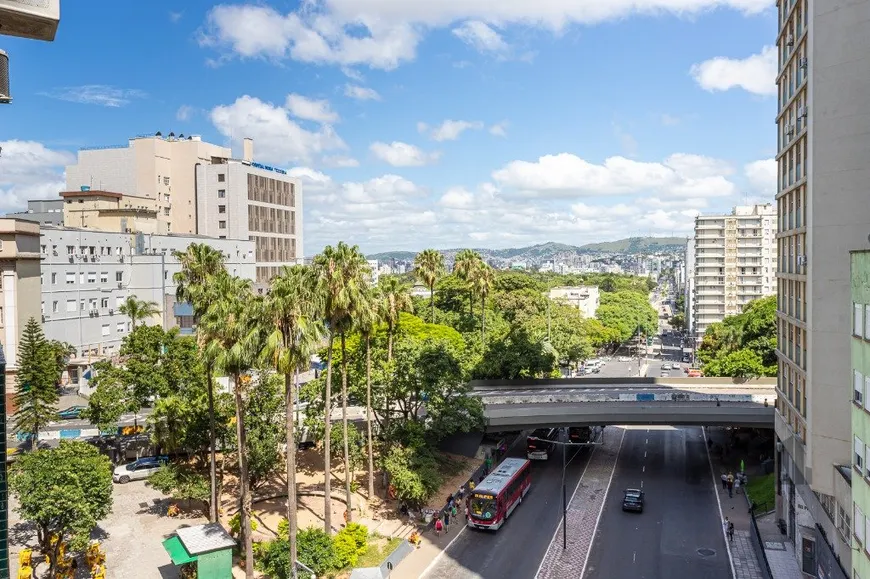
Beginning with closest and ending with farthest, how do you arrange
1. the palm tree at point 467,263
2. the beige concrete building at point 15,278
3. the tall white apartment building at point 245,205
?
1. the beige concrete building at point 15,278
2. the palm tree at point 467,263
3. the tall white apartment building at point 245,205

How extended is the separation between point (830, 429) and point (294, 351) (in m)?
25.0

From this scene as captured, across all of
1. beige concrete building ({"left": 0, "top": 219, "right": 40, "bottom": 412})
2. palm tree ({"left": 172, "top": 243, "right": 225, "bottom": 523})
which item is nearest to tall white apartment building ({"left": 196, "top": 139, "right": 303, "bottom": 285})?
beige concrete building ({"left": 0, "top": 219, "right": 40, "bottom": 412})

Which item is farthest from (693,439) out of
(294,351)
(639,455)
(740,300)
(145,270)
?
(740,300)

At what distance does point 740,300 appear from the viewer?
483ft

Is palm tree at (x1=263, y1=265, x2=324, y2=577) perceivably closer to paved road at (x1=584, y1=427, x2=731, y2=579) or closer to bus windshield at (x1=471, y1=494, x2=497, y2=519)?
bus windshield at (x1=471, y1=494, x2=497, y2=519)

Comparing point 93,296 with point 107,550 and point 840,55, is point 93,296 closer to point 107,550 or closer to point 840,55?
point 107,550

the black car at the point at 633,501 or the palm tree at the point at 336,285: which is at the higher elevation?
the palm tree at the point at 336,285

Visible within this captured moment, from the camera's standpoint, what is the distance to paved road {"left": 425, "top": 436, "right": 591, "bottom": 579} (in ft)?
124

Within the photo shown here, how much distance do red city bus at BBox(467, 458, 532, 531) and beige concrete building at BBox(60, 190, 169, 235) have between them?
6850 centimetres

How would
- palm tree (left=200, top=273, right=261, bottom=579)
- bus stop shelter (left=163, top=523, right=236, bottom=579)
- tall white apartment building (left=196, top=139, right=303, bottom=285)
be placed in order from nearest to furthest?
1. palm tree (left=200, top=273, right=261, bottom=579)
2. bus stop shelter (left=163, top=523, right=236, bottom=579)
3. tall white apartment building (left=196, top=139, right=303, bottom=285)

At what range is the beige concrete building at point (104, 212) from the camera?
94312 millimetres

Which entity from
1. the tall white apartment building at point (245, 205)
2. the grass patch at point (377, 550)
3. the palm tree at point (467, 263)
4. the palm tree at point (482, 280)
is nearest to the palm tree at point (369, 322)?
the grass patch at point (377, 550)

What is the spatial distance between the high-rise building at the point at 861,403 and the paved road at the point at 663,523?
1483 cm

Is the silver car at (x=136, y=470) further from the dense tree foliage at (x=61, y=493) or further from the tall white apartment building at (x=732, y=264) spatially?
the tall white apartment building at (x=732, y=264)
